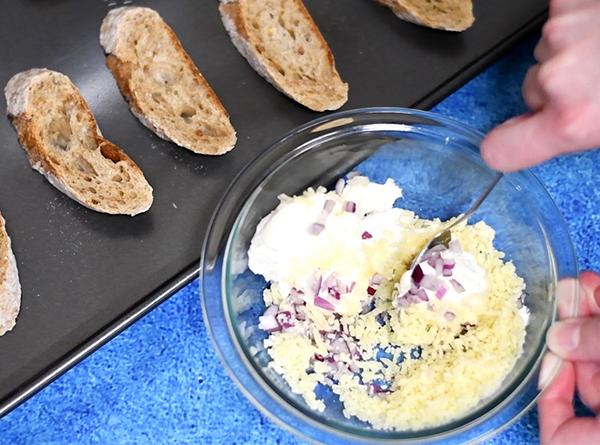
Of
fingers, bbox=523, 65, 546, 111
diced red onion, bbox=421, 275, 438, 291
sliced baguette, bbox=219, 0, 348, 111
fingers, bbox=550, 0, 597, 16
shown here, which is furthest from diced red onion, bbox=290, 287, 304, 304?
fingers, bbox=550, 0, 597, 16

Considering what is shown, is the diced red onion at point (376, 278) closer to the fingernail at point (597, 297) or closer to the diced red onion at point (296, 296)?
the diced red onion at point (296, 296)

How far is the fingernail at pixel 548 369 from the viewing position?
4.57ft

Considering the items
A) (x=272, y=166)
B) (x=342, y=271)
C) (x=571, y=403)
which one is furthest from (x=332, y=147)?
(x=571, y=403)

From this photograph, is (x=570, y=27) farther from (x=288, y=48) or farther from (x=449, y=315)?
(x=288, y=48)

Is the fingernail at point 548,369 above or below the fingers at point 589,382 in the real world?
above

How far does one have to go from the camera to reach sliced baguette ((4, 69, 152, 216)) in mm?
1502

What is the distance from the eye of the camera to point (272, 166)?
1.53 m

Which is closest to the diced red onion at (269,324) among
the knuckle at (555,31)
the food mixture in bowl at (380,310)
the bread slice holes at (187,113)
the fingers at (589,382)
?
the food mixture in bowl at (380,310)

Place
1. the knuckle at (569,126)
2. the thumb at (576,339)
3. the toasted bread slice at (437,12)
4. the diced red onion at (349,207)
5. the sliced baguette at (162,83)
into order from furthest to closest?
the toasted bread slice at (437,12)
the sliced baguette at (162,83)
the diced red onion at (349,207)
the thumb at (576,339)
the knuckle at (569,126)

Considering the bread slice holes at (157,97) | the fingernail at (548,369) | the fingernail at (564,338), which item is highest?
the bread slice holes at (157,97)

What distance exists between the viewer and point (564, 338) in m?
1.40

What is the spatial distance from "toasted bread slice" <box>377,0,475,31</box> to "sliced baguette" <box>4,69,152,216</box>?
0.64 m

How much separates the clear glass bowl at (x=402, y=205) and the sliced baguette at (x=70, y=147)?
189 mm

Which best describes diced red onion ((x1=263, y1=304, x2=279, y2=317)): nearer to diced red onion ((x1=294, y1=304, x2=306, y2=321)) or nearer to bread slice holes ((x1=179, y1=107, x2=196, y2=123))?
diced red onion ((x1=294, y1=304, x2=306, y2=321))
